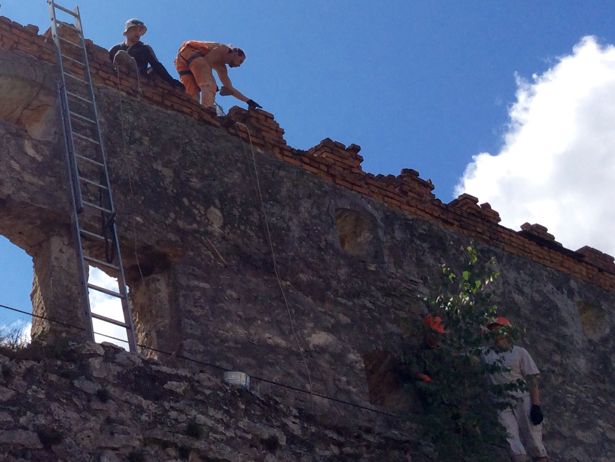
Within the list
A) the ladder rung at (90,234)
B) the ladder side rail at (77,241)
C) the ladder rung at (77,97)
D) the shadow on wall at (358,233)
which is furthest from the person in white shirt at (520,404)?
the ladder rung at (77,97)

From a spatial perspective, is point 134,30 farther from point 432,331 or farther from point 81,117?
point 432,331

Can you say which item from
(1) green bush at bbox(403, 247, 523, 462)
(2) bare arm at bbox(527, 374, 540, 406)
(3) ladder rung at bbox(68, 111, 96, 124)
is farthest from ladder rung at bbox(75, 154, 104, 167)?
(2) bare arm at bbox(527, 374, 540, 406)

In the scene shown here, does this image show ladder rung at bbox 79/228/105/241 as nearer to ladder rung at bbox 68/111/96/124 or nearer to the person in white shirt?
ladder rung at bbox 68/111/96/124

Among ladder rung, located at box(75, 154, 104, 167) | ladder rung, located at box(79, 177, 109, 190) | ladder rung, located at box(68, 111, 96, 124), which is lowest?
ladder rung, located at box(79, 177, 109, 190)

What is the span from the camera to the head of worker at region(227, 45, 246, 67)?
10055 mm

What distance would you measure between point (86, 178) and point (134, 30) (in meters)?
2.35

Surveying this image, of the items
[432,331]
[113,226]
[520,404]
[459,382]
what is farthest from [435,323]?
[113,226]

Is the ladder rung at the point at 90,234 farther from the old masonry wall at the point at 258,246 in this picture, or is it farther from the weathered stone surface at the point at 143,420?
A: the weathered stone surface at the point at 143,420

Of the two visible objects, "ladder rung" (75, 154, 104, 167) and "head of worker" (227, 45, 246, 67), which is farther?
"head of worker" (227, 45, 246, 67)

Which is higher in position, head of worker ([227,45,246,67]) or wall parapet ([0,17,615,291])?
head of worker ([227,45,246,67])

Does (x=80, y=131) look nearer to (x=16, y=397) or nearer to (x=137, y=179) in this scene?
(x=137, y=179)

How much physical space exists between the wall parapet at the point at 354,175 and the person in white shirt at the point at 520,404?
165 cm

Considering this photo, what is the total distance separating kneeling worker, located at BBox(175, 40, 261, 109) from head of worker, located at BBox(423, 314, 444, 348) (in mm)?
2880

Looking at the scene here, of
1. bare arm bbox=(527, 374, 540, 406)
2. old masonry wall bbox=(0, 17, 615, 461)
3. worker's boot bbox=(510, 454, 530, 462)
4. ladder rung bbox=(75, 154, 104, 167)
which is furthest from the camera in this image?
bare arm bbox=(527, 374, 540, 406)
